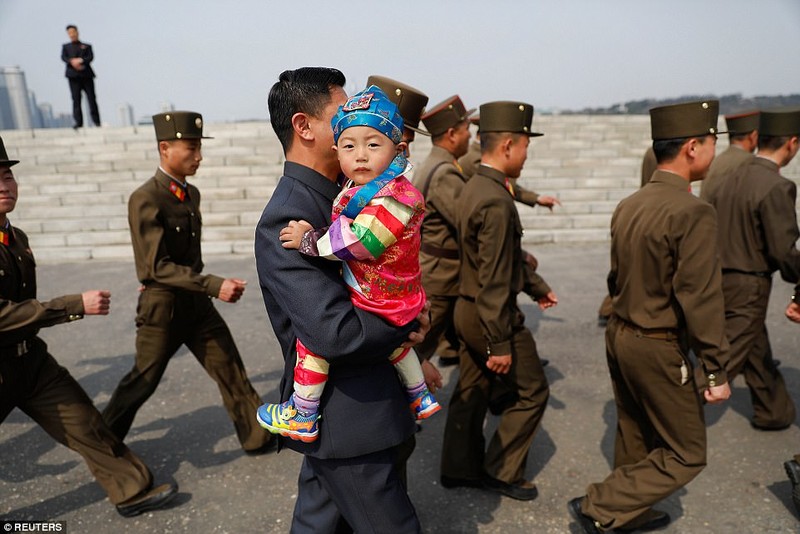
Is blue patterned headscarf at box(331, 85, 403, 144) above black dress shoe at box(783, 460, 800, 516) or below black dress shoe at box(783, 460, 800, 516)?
Result: above

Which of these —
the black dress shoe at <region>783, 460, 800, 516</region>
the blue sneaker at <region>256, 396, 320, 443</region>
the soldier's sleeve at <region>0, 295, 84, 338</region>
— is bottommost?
the black dress shoe at <region>783, 460, 800, 516</region>

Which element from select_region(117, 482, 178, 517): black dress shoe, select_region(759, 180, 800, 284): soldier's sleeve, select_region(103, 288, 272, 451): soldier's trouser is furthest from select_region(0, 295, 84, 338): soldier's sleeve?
select_region(759, 180, 800, 284): soldier's sleeve

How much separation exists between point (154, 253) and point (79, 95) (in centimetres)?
1346

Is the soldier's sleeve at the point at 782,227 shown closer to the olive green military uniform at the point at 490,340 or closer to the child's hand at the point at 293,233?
the olive green military uniform at the point at 490,340

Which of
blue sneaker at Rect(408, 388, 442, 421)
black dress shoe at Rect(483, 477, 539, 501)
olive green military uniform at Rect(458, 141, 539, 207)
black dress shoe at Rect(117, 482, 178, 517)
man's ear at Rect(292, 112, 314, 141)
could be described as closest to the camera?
man's ear at Rect(292, 112, 314, 141)

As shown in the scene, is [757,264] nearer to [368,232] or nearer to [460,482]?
[460,482]

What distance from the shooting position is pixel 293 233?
1.52 meters

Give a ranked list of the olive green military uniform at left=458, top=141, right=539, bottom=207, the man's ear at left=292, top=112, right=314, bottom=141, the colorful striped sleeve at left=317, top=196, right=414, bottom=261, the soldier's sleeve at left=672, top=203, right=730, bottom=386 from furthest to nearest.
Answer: the olive green military uniform at left=458, top=141, right=539, bottom=207, the soldier's sleeve at left=672, top=203, right=730, bottom=386, the man's ear at left=292, top=112, right=314, bottom=141, the colorful striped sleeve at left=317, top=196, right=414, bottom=261

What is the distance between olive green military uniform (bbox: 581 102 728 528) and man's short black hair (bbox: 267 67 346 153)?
152 cm

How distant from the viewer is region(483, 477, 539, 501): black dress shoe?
9.72 ft

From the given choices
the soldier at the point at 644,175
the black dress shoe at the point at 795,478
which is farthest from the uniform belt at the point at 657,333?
the soldier at the point at 644,175

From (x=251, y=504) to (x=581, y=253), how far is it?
7.46 m

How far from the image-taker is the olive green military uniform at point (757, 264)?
3.40 metres

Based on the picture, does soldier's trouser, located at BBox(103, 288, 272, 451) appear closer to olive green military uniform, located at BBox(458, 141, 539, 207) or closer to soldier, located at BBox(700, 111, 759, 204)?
olive green military uniform, located at BBox(458, 141, 539, 207)
